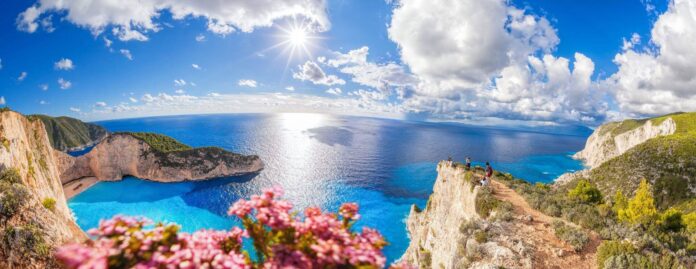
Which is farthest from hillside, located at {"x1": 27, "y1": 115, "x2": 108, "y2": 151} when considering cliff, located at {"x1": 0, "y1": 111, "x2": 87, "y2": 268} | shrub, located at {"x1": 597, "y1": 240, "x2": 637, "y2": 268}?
shrub, located at {"x1": 597, "y1": 240, "x2": 637, "y2": 268}

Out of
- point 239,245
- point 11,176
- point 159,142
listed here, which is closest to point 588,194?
point 239,245

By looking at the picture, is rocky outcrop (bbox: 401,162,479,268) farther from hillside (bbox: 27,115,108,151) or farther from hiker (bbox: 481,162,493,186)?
hillside (bbox: 27,115,108,151)

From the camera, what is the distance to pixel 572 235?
53.0 ft

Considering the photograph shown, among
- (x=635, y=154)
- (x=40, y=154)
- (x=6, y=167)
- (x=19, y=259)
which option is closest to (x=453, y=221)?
(x=19, y=259)

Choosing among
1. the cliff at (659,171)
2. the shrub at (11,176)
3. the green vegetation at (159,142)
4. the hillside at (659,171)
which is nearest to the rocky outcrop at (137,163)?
the green vegetation at (159,142)

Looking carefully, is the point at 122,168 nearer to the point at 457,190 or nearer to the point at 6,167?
the point at 6,167

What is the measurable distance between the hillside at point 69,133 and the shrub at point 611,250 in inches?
7997

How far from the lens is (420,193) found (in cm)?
7762

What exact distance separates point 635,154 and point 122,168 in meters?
135

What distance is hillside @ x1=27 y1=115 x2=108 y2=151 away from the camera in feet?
498

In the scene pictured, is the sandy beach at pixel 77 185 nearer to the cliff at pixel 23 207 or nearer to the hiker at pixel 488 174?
the cliff at pixel 23 207

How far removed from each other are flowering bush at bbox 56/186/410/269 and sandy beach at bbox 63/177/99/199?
305ft

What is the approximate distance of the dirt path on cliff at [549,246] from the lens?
14.3 meters

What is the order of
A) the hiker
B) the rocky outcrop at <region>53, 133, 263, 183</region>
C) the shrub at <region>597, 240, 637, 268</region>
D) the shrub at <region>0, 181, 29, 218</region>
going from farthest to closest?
the rocky outcrop at <region>53, 133, 263, 183</region>
the hiker
the shrub at <region>0, 181, 29, 218</region>
the shrub at <region>597, 240, 637, 268</region>
